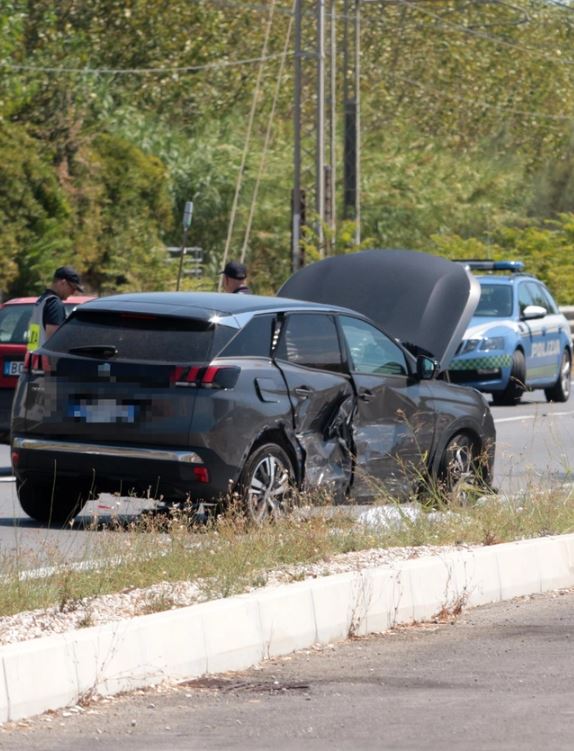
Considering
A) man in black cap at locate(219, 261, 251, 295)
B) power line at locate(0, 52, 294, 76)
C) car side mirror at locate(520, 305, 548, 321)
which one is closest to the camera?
man in black cap at locate(219, 261, 251, 295)

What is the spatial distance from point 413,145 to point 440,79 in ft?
36.6

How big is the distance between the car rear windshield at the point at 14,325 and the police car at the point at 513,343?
24.1 feet

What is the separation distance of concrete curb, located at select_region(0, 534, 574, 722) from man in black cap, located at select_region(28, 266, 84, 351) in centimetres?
542

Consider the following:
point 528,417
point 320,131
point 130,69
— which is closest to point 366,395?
point 528,417

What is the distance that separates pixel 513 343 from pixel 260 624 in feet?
52.3

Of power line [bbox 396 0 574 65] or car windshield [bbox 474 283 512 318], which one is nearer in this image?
car windshield [bbox 474 283 512 318]

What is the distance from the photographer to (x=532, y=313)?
23641 millimetres

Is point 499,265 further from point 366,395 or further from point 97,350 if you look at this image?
point 97,350

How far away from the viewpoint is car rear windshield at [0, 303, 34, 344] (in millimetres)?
16125

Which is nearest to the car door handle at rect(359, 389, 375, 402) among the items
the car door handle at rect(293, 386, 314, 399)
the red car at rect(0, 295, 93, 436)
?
the car door handle at rect(293, 386, 314, 399)

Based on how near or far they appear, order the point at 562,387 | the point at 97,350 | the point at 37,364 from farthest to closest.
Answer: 1. the point at 562,387
2. the point at 37,364
3. the point at 97,350

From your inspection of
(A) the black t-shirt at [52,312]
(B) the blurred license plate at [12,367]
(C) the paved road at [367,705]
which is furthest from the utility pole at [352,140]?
(C) the paved road at [367,705]

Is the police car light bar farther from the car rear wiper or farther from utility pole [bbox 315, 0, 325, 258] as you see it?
the car rear wiper

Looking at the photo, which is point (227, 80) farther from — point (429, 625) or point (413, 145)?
point (429, 625)
